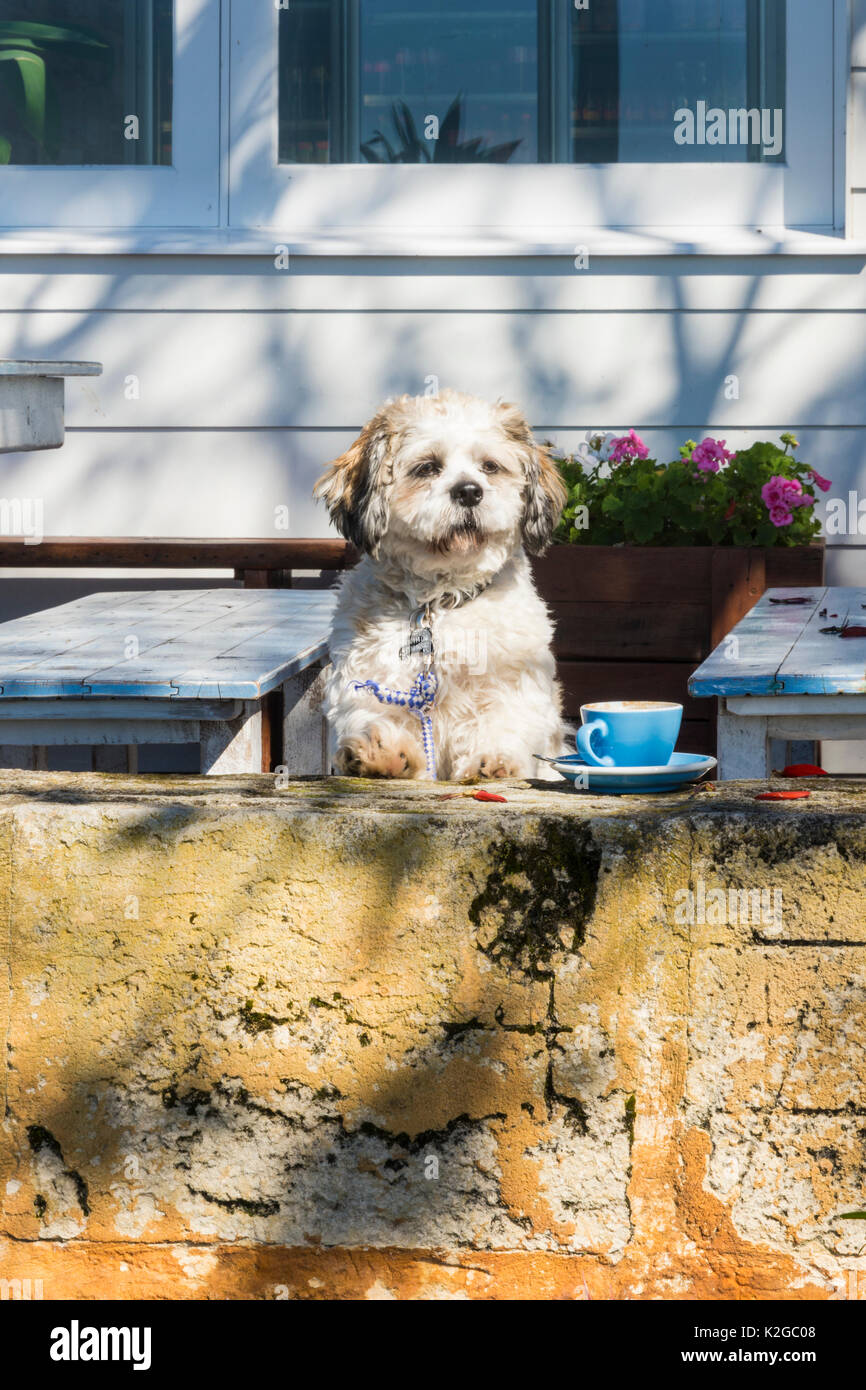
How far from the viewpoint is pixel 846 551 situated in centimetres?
636

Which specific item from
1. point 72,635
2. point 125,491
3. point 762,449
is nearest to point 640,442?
point 762,449

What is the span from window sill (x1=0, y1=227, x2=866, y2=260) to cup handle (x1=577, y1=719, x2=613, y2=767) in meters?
4.32

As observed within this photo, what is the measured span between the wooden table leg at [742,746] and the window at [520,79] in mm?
3998

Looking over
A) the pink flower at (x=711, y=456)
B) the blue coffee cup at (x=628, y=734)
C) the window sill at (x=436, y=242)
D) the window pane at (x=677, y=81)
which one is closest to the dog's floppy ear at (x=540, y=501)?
the blue coffee cup at (x=628, y=734)

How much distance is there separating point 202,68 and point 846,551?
338cm

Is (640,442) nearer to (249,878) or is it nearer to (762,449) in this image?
(762,449)

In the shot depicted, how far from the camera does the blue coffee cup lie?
7.88 ft

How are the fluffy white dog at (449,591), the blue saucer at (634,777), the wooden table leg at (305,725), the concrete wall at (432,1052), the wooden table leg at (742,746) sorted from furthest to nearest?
the wooden table leg at (305,725) → the fluffy white dog at (449,591) → the wooden table leg at (742,746) → the blue saucer at (634,777) → the concrete wall at (432,1052)

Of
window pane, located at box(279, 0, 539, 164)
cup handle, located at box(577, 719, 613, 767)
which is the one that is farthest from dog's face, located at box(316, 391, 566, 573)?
window pane, located at box(279, 0, 539, 164)

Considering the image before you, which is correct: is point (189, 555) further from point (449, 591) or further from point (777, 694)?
point (777, 694)

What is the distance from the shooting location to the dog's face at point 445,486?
336 cm

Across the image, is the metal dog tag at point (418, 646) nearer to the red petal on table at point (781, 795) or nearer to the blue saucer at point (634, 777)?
the blue saucer at point (634, 777)

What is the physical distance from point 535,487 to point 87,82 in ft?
13.5

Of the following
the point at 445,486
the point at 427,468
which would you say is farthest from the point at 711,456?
the point at 445,486
